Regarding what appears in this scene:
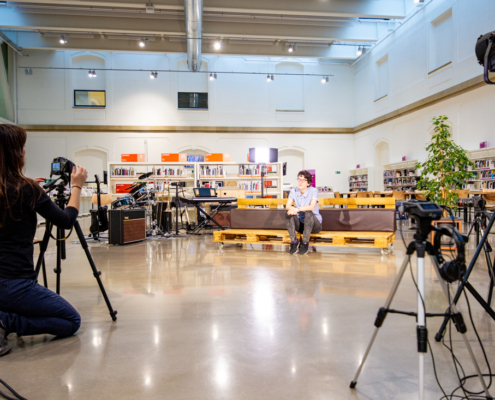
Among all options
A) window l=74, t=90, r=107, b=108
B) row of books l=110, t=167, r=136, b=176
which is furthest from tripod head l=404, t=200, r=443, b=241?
window l=74, t=90, r=107, b=108

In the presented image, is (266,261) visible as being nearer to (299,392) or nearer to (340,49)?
(299,392)

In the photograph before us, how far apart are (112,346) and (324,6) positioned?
10924mm

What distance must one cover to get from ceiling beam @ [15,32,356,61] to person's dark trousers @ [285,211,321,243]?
10484mm

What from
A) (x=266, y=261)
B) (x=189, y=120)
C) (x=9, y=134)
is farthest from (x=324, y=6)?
(x=9, y=134)

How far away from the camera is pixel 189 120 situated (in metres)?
14.9

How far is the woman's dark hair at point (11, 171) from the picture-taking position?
172 centimetres

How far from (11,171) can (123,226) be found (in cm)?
410

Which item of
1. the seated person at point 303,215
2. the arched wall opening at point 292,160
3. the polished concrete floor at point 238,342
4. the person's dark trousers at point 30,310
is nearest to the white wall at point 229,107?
the arched wall opening at point 292,160

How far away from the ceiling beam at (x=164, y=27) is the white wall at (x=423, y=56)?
129cm

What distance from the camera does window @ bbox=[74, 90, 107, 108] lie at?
14523mm

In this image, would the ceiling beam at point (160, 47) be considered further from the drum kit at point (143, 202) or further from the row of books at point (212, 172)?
the drum kit at point (143, 202)

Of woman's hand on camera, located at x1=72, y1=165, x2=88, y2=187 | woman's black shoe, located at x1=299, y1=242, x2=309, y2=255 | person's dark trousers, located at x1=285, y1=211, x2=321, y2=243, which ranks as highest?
woman's hand on camera, located at x1=72, y1=165, x2=88, y2=187

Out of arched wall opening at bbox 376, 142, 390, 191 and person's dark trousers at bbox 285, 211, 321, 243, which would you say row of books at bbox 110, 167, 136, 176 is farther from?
arched wall opening at bbox 376, 142, 390, 191

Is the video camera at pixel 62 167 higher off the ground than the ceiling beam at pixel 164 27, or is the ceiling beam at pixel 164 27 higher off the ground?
the ceiling beam at pixel 164 27
